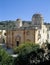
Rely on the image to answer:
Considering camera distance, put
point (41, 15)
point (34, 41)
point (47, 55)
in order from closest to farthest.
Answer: point (47, 55), point (34, 41), point (41, 15)

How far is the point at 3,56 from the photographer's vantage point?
709 inches

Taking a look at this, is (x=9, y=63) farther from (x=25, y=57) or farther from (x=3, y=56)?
(x=25, y=57)

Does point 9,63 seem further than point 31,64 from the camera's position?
Yes

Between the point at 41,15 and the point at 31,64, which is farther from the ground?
the point at 41,15

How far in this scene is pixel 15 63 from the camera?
1579 centimetres

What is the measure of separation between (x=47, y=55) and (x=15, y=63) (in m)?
3.06

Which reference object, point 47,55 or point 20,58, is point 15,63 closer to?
point 20,58

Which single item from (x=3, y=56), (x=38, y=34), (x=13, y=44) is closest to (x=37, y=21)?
(x=38, y=34)

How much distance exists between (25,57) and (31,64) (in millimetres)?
1193

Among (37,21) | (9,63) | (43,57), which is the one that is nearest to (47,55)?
(43,57)

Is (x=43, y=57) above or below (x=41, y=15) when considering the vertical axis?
below

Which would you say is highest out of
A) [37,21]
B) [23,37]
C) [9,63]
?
[37,21]

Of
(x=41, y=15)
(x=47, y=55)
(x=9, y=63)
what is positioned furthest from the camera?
(x=41, y=15)

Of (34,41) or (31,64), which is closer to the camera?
(31,64)
